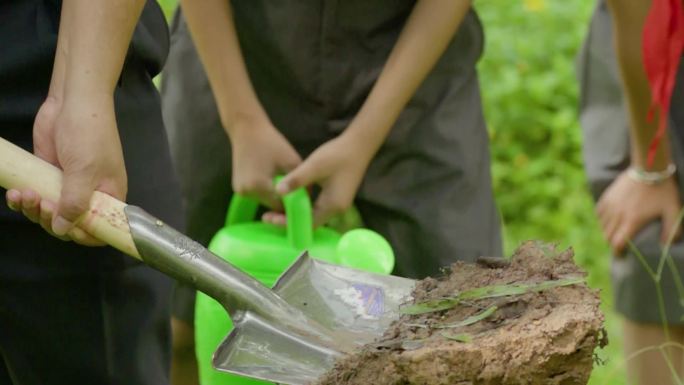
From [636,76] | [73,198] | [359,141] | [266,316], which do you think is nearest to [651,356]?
[636,76]

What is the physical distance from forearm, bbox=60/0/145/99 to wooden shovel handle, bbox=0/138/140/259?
10 cm

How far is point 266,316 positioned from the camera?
1766 millimetres

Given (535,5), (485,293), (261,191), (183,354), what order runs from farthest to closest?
(535,5), (183,354), (261,191), (485,293)

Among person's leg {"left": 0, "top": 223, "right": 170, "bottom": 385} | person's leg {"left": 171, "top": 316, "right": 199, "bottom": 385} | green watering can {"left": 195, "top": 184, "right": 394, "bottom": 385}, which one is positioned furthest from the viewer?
person's leg {"left": 171, "top": 316, "right": 199, "bottom": 385}

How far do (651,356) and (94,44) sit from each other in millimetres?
1364

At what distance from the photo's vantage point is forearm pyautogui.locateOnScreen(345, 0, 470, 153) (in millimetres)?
2371

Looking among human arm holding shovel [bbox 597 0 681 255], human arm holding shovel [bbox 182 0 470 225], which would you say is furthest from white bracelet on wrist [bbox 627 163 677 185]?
human arm holding shovel [bbox 182 0 470 225]

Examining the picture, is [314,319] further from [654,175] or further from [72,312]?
[654,175]

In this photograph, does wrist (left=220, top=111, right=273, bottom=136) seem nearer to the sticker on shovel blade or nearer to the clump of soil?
the sticker on shovel blade

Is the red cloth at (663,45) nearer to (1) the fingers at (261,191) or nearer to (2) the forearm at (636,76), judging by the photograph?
(2) the forearm at (636,76)

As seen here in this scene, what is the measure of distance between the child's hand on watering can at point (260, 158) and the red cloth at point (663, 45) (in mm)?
668

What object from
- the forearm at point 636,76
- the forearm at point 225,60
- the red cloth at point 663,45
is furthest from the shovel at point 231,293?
the forearm at point 636,76

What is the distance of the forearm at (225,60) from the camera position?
2.43 metres

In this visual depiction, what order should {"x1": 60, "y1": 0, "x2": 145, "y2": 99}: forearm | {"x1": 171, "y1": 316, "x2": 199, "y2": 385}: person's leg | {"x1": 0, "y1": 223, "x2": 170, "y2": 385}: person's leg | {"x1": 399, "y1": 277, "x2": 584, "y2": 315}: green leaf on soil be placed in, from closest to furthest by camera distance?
{"x1": 399, "y1": 277, "x2": 584, "y2": 315}: green leaf on soil → {"x1": 60, "y1": 0, "x2": 145, "y2": 99}: forearm → {"x1": 0, "y1": 223, "x2": 170, "y2": 385}: person's leg → {"x1": 171, "y1": 316, "x2": 199, "y2": 385}: person's leg
